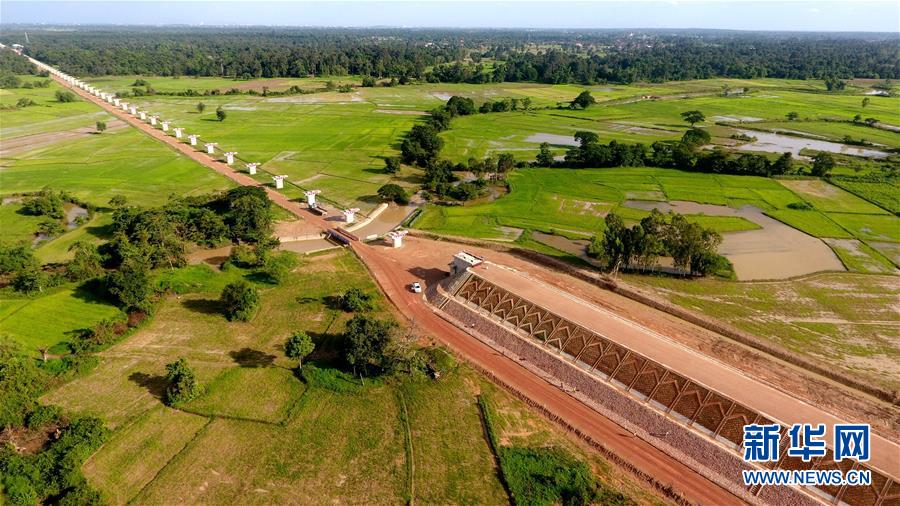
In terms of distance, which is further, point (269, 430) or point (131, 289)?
point (131, 289)

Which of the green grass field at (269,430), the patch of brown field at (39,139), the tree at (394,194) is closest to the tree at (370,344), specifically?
the green grass field at (269,430)

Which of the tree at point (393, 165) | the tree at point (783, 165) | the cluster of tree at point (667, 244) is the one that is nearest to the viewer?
the cluster of tree at point (667, 244)

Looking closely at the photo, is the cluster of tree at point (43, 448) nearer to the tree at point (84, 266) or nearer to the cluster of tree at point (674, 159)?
the tree at point (84, 266)

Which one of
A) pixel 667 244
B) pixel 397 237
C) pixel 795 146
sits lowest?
pixel 397 237

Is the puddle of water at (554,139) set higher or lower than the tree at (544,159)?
higher

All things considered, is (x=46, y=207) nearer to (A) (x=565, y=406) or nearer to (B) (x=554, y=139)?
(A) (x=565, y=406)

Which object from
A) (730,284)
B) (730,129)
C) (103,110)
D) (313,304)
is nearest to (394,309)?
(313,304)

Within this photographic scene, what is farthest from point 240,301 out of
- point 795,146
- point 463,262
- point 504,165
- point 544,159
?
point 795,146
